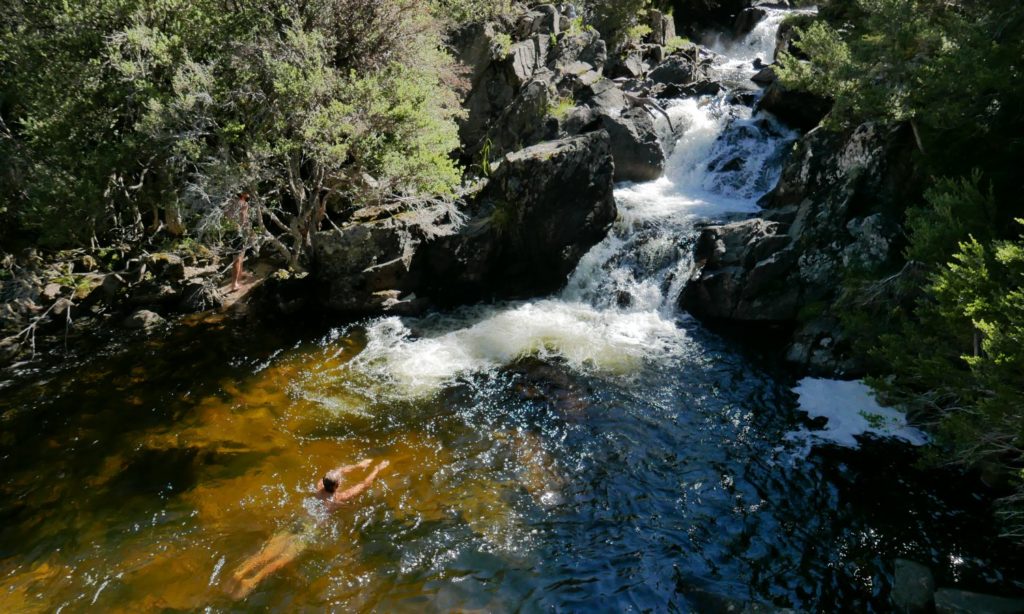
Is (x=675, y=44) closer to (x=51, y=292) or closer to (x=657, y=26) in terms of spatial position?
Result: (x=657, y=26)

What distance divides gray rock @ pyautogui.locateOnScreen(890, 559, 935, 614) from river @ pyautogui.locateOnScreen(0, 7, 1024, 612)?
0.84 feet

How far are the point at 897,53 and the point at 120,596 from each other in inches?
759

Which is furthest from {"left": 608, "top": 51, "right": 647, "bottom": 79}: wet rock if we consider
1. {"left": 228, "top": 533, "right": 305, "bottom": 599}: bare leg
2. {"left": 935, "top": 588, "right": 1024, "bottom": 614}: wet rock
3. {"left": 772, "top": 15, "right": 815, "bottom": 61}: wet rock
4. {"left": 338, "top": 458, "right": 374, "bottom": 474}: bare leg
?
{"left": 228, "top": 533, "right": 305, "bottom": 599}: bare leg

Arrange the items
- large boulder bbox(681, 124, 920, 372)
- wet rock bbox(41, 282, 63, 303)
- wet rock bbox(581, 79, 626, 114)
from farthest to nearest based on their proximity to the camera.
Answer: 1. wet rock bbox(581, 79, 626, 114)
2. wet rock bbox(41, 282, 63, 303)
3. large boulder bbox(681, 124, 920, 372)

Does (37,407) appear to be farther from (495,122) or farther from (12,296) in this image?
(495,122)

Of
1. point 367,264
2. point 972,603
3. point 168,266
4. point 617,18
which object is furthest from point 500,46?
point 972,603

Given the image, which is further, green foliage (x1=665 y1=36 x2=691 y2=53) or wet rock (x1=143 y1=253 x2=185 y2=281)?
green foliage (x1=665 y1=36 x2=691 y2=53)

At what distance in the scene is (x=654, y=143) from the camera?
2341 centimetres

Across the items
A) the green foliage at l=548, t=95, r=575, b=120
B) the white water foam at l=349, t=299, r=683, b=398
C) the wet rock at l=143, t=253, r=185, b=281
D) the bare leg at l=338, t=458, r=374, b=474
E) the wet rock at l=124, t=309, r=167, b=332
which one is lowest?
the bare leg at l=338, t=458, r=374, b=474

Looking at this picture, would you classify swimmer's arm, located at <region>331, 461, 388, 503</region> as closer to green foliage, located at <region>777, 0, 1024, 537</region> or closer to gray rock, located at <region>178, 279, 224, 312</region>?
green foliage, located at <region>777, 0, 1024, 537</region>

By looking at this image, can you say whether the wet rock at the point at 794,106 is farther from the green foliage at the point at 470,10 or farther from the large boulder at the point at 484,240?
the green foliage at the point at 470,10

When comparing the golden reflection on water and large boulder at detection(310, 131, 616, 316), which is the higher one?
large boulder at detection(310, 131, 616, 316)

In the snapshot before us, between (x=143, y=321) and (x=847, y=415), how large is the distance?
2007cm

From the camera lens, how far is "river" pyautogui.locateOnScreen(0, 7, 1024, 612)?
7996 mm
